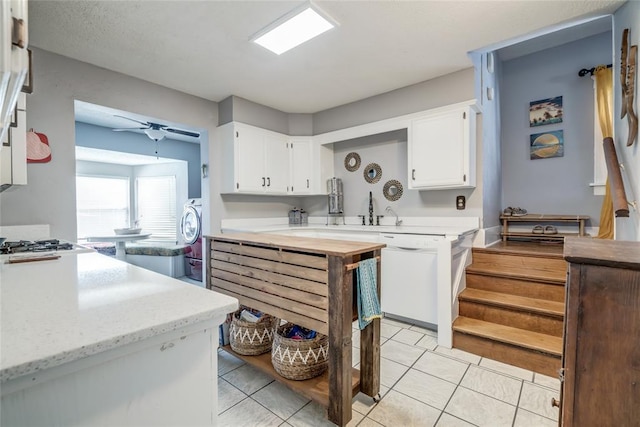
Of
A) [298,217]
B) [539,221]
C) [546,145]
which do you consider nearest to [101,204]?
[298,217]

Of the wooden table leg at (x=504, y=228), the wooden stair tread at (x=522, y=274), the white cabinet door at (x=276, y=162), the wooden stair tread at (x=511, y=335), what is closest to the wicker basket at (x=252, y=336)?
the wooden stair tread at (x=511, y=335)

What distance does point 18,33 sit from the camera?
0.49 metres

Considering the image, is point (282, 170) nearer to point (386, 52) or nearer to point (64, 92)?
point (386, 52)

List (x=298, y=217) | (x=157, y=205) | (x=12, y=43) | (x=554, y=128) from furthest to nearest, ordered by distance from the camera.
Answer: (x=157, y=205)
(x=298, y=217)
(x=554, y=128)
(x=12, y=43)

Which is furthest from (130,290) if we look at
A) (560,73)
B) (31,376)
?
(560,73)

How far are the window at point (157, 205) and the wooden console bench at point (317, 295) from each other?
443 cm

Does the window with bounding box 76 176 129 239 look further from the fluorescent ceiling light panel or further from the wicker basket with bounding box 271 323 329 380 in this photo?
the wicker basket with bounding box 271 323 329 380

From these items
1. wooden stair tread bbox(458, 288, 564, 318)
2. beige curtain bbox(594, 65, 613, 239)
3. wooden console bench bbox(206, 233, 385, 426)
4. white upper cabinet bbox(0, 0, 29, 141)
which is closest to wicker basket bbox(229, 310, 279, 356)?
wooden console bench bbox(206, 233, 385, 426)

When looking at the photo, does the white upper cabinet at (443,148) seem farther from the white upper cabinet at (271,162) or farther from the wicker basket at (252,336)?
the wicker basket at (252,336)

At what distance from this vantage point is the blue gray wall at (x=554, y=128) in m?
3.74

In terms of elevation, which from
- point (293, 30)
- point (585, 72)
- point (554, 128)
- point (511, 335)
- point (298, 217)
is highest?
point (585, 72)

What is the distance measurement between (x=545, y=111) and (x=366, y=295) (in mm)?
4203

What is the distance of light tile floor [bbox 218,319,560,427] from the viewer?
1643 mm

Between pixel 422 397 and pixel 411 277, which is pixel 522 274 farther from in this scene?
pixel 422 397
